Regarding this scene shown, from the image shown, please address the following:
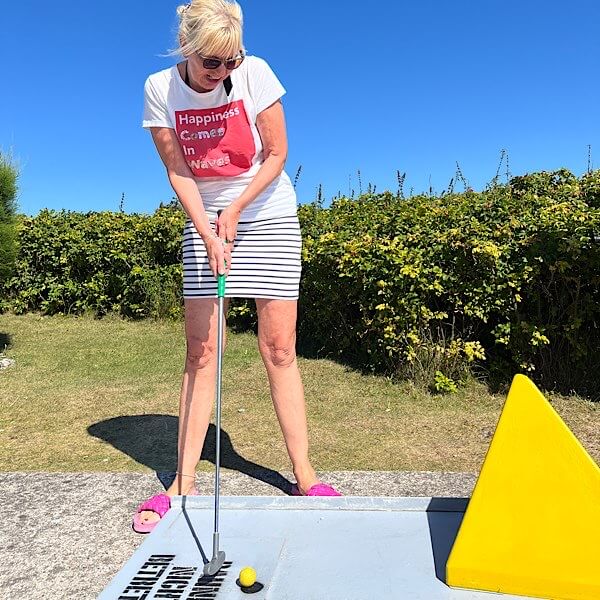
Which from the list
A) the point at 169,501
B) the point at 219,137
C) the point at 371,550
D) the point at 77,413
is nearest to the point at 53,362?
the point at 77,413

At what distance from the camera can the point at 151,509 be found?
2666mm

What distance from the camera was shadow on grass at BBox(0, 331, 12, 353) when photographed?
7097 mm

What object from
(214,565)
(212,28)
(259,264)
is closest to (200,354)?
(259,264)

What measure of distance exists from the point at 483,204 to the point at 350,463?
2.50m

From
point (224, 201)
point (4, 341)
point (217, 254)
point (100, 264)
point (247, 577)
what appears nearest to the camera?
point (247, 577)

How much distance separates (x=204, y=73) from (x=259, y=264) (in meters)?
0.76

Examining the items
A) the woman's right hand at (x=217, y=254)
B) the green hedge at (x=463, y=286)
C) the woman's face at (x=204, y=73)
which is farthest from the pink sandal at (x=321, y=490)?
the green hedge at (x=463, y=286)

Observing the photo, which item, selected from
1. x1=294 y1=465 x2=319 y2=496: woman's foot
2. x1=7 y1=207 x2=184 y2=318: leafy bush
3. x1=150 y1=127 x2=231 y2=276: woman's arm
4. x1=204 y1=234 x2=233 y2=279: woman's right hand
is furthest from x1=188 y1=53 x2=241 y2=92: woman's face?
x1=7 y1=207 x2=184 y2=318: leafy bush

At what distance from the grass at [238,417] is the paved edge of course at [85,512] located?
1.34 feet

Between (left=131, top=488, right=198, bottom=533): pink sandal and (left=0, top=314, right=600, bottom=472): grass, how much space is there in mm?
834

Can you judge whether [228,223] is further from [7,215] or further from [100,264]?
[100,264]

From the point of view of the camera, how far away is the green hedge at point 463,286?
4.38m

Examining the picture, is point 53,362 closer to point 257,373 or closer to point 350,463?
point 257,373

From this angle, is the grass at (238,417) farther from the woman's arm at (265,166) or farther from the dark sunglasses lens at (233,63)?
the dark sunglasses lens at (233,63)
